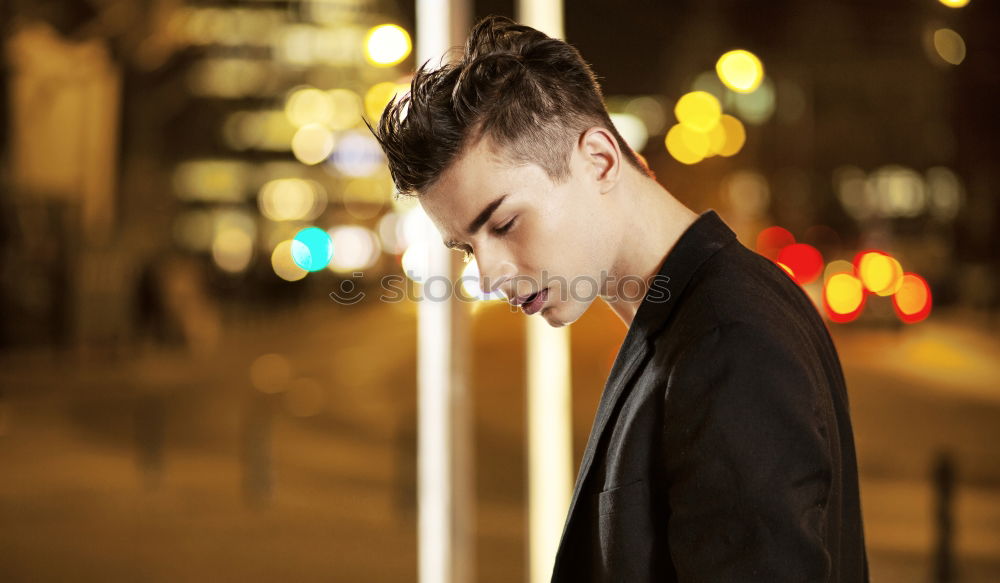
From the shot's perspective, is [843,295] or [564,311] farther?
[843,295]

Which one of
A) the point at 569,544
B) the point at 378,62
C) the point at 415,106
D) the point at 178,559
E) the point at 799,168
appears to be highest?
the point at 799,168

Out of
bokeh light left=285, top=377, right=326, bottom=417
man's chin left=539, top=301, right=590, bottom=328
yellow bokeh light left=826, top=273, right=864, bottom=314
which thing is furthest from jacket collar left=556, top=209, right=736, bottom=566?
yellow bokeh light left=826, top=273, right=864, bottom=314

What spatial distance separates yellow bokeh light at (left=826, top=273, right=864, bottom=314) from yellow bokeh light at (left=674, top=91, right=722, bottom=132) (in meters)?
3.61

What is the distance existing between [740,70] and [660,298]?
7.99m

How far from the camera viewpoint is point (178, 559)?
20.8 ft

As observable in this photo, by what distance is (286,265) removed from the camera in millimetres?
57094

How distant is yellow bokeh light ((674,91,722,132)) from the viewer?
16.0 metres

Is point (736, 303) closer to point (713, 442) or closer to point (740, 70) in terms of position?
point (713, 442)

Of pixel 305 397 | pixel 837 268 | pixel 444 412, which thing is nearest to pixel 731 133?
pixel 837 268

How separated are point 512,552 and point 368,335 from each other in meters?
20.4

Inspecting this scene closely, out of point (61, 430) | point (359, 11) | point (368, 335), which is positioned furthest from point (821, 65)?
point (359, 11)

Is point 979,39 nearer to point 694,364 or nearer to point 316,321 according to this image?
point 694,364

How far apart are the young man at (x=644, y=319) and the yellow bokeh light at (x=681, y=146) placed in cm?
1008

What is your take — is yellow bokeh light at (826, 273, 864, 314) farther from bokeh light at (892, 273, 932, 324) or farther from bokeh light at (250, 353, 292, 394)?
bokeh light at (250, 353, 292, 394)
